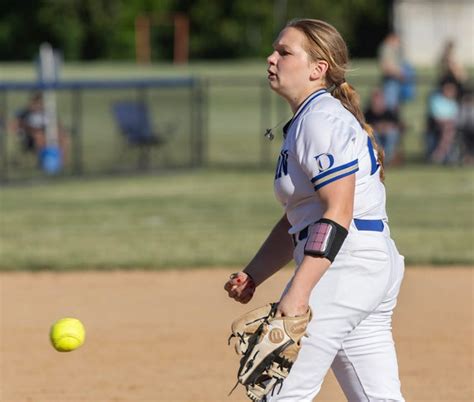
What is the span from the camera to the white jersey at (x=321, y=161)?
396 centimetres

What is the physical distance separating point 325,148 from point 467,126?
54.5ft

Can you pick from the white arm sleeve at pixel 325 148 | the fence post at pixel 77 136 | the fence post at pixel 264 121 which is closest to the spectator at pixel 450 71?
the fence post at pixel 264 121

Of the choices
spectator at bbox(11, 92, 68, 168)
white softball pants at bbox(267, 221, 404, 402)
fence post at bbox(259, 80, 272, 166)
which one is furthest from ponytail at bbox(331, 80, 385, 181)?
fence post at bbox(259, 80, 272, 166)

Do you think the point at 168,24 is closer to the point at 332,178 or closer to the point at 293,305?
the point at 332,178

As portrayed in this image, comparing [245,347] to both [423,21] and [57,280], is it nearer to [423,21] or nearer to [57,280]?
[57,280]

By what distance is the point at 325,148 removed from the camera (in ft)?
13.0

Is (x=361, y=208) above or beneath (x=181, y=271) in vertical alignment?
above

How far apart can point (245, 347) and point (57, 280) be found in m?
6.98

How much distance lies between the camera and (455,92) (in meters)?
20.5

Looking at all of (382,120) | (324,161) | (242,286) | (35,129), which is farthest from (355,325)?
(35,129)

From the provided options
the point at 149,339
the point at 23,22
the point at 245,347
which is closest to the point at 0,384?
the point at 149,339

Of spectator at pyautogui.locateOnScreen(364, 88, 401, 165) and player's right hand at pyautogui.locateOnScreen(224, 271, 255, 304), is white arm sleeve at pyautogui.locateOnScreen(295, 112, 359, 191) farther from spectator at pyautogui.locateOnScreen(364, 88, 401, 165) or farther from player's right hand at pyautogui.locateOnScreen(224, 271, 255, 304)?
spectator at pyautogui.locateOnScreen(364, 88, 401, 165)

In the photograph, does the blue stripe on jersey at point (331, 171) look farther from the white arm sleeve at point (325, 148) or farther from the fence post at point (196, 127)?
the fence post at point (196, 127)

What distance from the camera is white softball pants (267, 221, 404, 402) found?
13.4 feet
